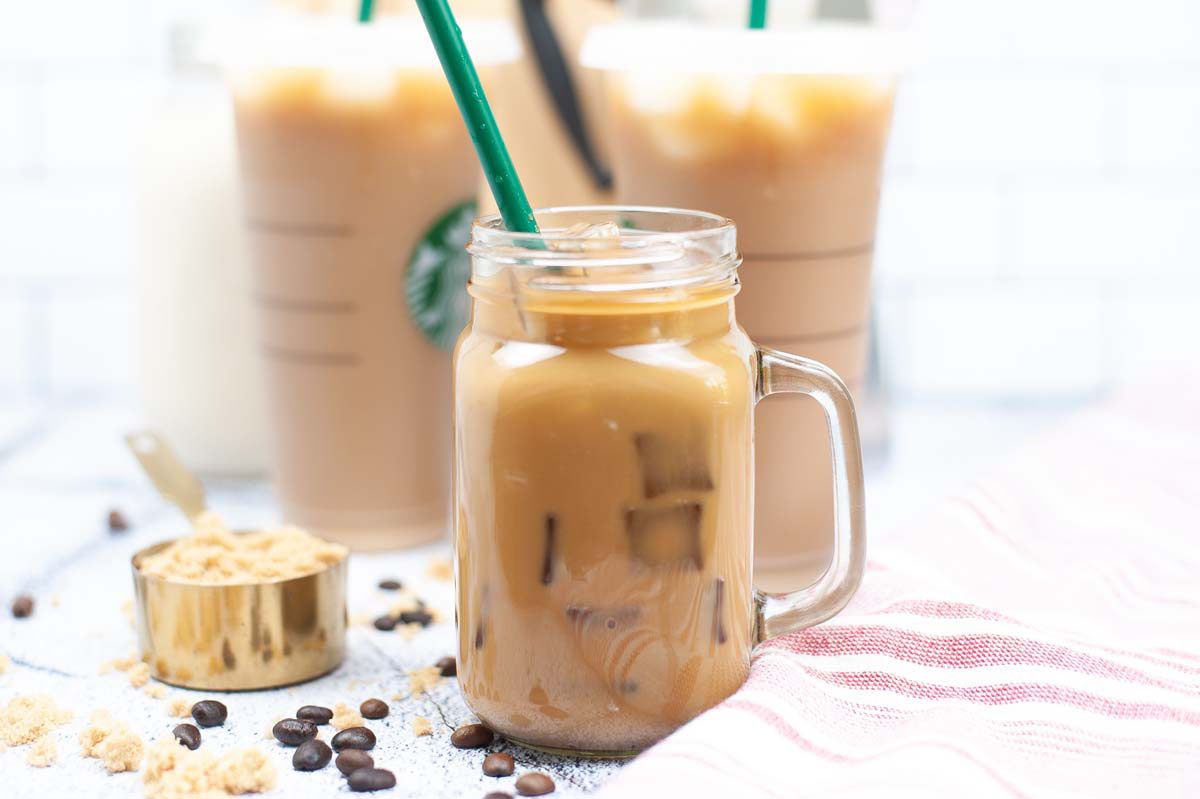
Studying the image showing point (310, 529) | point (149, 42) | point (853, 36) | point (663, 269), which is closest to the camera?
point (663, 269)

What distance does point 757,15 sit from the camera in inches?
35.1

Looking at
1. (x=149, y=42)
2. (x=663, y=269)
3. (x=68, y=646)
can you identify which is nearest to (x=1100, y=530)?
(x=663, y=269)

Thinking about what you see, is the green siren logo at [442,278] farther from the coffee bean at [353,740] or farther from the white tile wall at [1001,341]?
the white tile wall at [1001,341]

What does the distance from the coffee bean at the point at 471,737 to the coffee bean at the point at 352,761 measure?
0.17 feet

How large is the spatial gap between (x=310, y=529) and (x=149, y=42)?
2.40ft

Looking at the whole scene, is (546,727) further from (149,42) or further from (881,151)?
(149,42)

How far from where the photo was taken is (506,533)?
705mm

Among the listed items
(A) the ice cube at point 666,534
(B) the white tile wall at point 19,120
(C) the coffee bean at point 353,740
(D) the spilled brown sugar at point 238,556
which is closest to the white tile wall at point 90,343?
(B) the white tile wall at point 19,120

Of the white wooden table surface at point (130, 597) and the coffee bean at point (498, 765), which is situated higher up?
the coffee bean at point (498, 765)

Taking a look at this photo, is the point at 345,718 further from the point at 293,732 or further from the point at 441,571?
the point at 441,571

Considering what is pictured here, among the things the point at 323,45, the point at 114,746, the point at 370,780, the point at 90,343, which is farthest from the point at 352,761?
the point at 90,343

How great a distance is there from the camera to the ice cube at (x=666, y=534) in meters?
0.69

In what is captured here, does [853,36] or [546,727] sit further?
[853,36]

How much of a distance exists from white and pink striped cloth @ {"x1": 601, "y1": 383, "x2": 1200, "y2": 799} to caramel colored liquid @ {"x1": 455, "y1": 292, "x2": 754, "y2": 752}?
49mm
